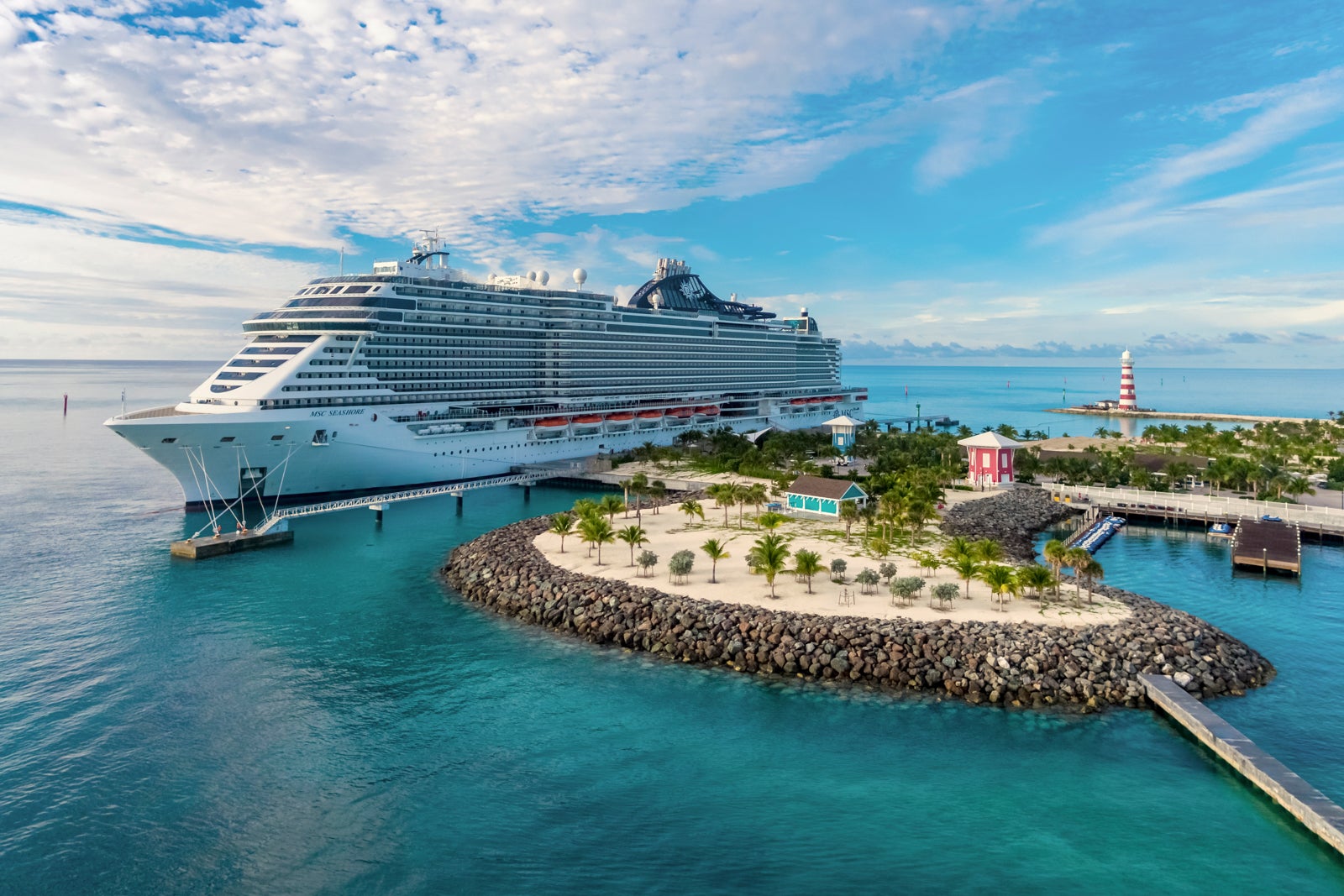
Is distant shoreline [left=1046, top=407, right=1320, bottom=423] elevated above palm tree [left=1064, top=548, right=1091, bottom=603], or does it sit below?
above

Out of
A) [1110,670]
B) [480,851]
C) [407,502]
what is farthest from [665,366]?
[480,851]

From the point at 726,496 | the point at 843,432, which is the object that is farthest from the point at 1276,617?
the point at 843,432

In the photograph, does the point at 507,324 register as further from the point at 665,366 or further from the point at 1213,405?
the point at 1213,405

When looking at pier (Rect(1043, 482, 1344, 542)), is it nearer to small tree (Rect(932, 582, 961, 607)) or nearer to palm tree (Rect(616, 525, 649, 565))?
small tree (Rect(932, 582, 961, 607))

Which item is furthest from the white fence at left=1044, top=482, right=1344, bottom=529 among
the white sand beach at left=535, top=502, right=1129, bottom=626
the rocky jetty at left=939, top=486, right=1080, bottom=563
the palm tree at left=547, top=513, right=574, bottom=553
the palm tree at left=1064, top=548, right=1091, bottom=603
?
the palm tree at left=547, top=513, right=574, bottom=553

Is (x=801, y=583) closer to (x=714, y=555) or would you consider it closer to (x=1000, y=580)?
(x=714, y=555)

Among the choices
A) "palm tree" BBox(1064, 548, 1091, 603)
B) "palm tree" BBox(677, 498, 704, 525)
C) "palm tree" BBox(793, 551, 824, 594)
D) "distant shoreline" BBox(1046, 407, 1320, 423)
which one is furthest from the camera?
"distant shoreline" BBox(1046, 407, 1320, 423)
